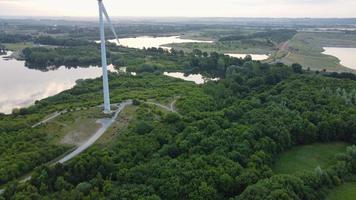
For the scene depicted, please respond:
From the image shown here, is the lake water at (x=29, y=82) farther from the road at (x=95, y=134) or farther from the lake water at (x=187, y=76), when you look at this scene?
the road at (x=95, y=134)

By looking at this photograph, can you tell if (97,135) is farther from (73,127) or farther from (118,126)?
(73,127)

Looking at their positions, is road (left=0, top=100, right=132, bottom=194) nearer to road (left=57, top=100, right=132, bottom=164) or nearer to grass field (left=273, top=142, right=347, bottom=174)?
road (left=57, top=100, right=132, bottom=164)

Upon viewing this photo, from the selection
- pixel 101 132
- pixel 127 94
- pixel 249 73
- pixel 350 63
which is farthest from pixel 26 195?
pixel 350 63

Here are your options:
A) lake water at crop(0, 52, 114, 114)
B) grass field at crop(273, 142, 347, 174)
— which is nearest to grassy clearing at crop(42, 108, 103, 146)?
lake water at crop(0, 52, 114, 114)

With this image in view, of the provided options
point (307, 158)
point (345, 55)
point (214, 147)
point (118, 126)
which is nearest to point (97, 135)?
point (118, 126)

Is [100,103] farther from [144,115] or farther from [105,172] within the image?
[105,172]

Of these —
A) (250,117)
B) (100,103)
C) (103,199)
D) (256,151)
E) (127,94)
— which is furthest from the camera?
(127,94)

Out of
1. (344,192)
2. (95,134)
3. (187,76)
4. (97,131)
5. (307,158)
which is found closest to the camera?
(344,192)
